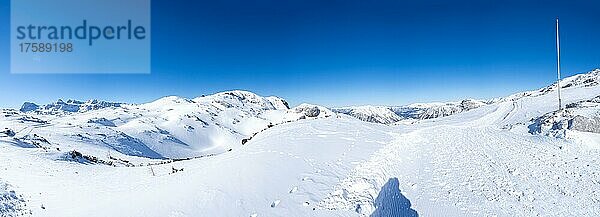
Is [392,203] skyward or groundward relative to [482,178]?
groundward

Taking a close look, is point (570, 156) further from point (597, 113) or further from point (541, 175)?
point (597, 113)

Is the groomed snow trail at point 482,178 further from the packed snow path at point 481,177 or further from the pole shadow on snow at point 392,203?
the pole shadow on snow at point 392,203

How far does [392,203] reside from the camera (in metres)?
16.6

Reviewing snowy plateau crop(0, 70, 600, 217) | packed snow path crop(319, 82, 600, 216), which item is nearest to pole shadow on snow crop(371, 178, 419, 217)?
snowy plateau crop(0, 70, 600, 217)

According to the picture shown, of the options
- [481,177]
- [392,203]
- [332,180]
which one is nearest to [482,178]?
[481,177]

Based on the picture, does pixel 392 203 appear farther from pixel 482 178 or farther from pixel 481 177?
pixel 481 177

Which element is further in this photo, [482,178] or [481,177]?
[481,177]

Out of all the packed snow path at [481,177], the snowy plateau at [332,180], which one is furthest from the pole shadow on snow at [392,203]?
the packed snow path at [481,177]

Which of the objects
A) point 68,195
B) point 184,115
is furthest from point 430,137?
point 184,115

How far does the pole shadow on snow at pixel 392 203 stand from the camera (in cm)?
1532

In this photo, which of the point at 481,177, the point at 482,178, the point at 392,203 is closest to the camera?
the point at 392,203

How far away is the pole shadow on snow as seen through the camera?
15.3 m

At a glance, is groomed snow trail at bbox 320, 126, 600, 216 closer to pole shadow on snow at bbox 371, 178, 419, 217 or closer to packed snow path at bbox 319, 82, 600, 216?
packed snow path at bbox 319, 82, 600, 216

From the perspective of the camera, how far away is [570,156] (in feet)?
91.1
